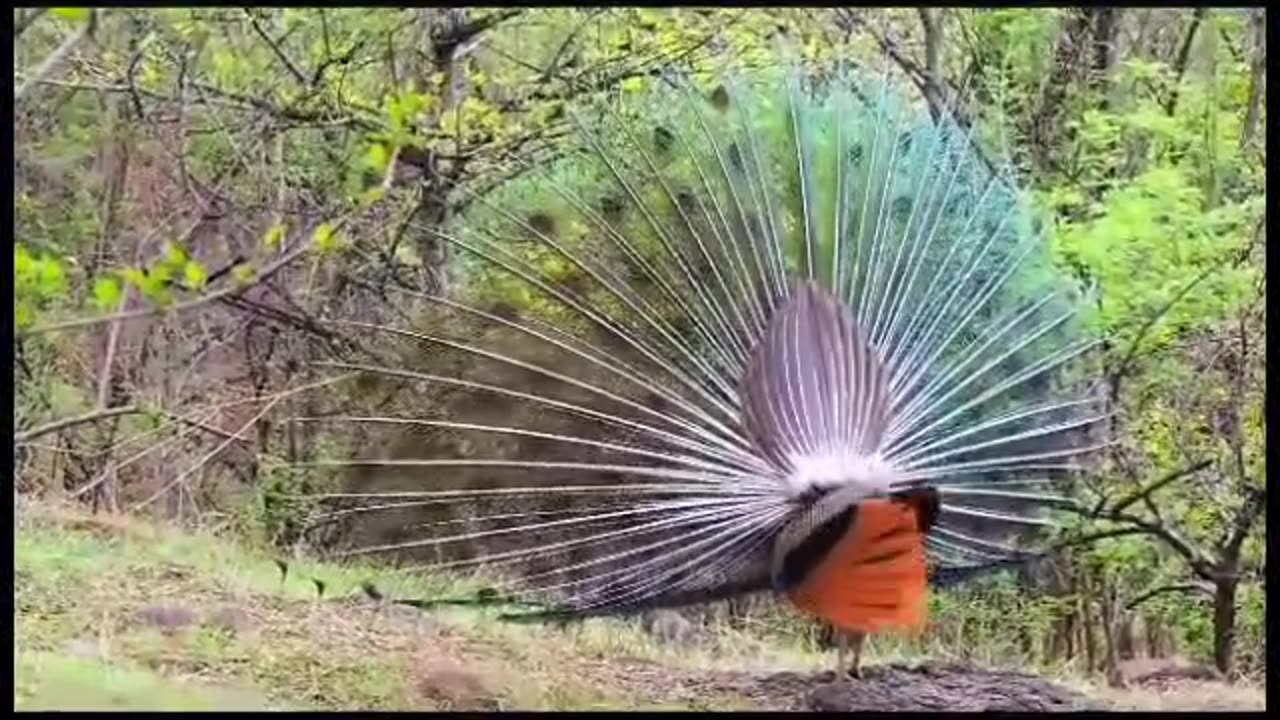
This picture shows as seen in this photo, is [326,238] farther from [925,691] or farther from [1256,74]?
[1256,74]

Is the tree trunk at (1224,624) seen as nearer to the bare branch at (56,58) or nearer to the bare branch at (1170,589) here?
the bare branch at (1170,589)

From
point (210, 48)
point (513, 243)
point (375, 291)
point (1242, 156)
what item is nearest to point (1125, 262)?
point (1242, 156)

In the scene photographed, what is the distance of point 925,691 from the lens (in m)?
2.00

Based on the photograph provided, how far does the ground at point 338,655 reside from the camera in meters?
1.90

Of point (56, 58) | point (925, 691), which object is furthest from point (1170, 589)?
point (56, 58)

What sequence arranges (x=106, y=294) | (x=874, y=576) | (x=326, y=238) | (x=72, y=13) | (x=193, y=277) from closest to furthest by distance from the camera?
(x=72, y=13) → (x=193, y=277) → (x=106, y=294) → (x=326, y=238) → (x=874, y=576)

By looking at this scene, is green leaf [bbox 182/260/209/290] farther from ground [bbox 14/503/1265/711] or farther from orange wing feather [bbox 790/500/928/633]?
orange wing feather [bbox 790/500/928/633]

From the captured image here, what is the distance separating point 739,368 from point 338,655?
583 mm

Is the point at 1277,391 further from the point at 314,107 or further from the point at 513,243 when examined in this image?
the point at 314,107

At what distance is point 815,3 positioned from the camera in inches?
78.1

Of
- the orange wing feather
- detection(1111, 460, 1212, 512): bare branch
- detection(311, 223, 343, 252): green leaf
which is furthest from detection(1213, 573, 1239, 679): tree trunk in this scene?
detection(311, 223, 343, 252): green leaf

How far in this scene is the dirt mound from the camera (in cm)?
199

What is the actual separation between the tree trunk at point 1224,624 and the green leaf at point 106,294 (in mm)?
1318

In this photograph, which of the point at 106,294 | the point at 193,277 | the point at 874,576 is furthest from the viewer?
the point at 874,576
